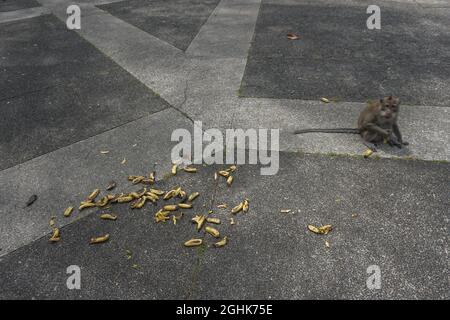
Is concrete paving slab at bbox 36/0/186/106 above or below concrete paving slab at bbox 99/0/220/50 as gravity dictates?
below

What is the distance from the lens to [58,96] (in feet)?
25.7

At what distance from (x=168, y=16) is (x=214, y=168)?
A: 8019 mm

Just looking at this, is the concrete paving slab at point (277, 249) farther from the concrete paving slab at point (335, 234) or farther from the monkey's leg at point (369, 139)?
the monkey's leg at point (369, 139)

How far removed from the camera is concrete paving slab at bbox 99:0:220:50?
34.7 ft

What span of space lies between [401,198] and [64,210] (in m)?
4.75

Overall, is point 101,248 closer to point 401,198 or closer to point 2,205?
point 2,205

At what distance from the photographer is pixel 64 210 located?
5.12 m

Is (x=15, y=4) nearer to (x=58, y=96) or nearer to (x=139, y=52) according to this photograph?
(x=139, y=52)

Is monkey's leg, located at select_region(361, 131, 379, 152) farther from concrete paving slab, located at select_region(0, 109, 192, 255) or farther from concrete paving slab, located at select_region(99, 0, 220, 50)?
concrete paving slab, located at select_region(99, 0, 220, 50)

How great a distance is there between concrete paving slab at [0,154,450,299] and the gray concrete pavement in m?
0.02

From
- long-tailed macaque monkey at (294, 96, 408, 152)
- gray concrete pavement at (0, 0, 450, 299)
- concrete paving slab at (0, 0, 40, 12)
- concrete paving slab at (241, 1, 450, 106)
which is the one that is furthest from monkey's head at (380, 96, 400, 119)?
concrete paving slab at (0, 0, 40, 12)

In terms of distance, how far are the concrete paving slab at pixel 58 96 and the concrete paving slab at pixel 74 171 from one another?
35 cm
